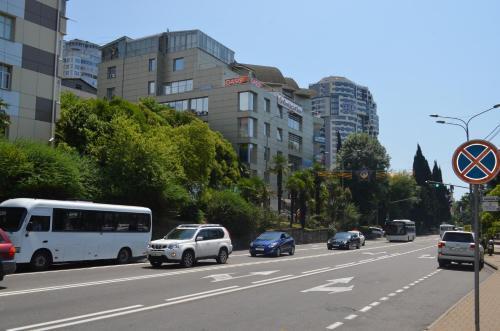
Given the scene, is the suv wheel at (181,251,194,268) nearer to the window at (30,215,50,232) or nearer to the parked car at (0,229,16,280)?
the window at (30,215,50,232)

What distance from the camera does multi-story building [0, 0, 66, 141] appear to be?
31.0m

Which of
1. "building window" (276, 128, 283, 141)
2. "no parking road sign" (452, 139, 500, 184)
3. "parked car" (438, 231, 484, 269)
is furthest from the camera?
"building window" (276, 128, 283, 141)

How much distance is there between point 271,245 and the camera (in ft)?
100

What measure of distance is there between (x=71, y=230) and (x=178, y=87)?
173 ft

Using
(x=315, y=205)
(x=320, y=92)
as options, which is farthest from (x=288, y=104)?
(x=320, y=92)

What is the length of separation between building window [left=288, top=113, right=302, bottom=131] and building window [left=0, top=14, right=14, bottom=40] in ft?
160

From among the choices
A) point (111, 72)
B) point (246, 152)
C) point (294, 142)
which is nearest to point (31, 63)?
point (246, 152)

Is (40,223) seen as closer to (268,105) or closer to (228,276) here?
(228,276)

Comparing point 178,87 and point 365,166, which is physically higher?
point 178,87

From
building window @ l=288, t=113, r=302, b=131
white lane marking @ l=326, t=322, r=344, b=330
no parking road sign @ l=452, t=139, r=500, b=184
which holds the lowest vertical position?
white lane marking @ l=326, t=322, r=344, b=330

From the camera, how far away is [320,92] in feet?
631

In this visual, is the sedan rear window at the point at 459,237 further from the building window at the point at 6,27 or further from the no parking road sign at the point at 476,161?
the building window at the point at 6,27

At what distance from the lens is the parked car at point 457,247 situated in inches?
943

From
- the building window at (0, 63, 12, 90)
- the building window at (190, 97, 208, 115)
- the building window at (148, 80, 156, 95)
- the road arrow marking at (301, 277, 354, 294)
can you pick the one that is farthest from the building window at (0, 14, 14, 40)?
the building window at (148, 80, 156, 95)
